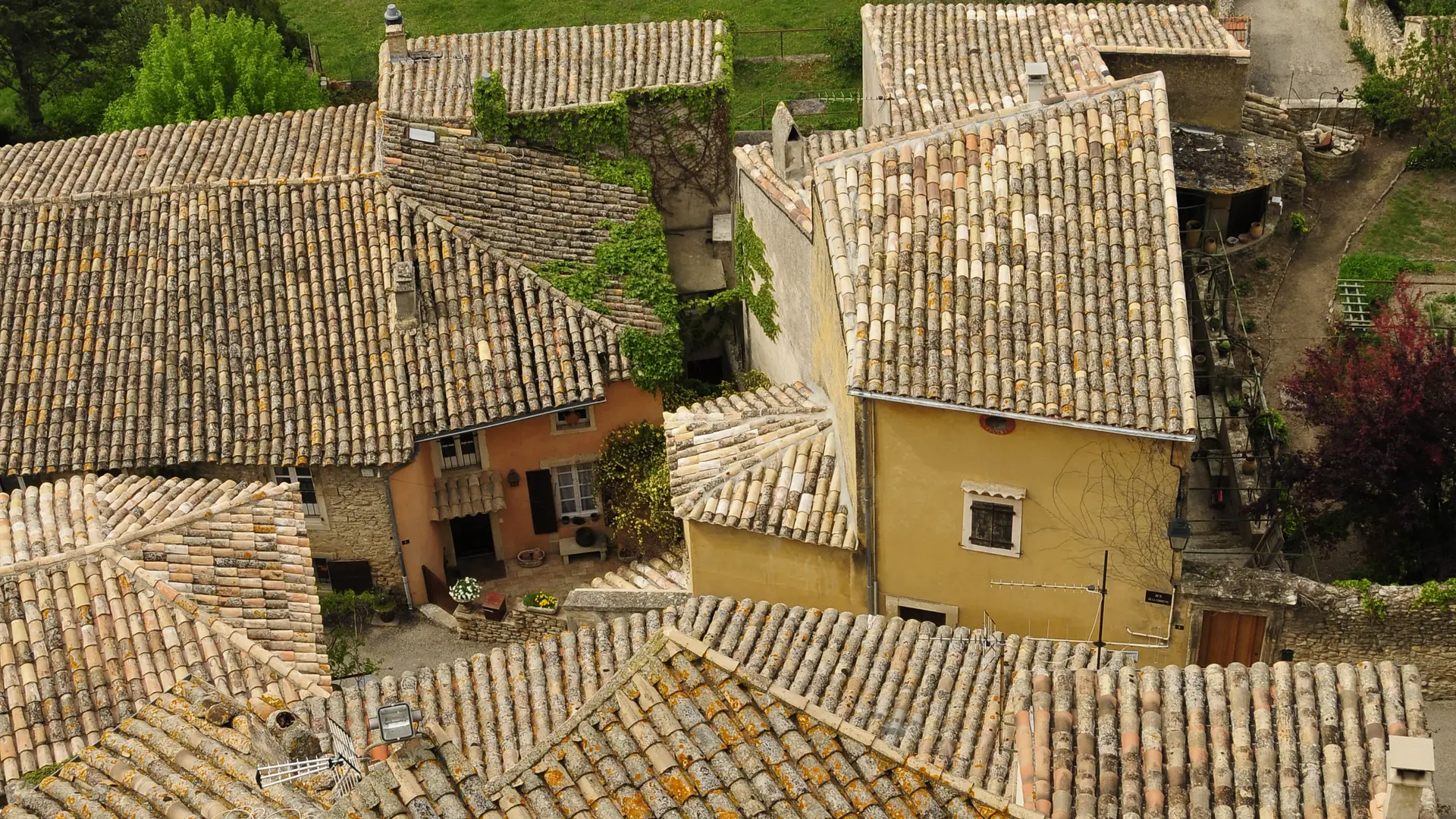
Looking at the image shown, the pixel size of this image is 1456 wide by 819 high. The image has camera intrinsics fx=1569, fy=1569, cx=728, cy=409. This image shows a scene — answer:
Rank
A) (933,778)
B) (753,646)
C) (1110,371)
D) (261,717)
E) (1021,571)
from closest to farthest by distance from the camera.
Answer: (933,778)
(261,717)
(753,646)
(1110,371)
(1021,571)

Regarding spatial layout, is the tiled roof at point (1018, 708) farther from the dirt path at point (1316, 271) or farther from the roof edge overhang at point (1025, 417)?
the dirt path at point (1316, 271)

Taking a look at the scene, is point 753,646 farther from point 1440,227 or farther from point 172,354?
point 1440,227

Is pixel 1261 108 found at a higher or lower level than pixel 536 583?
higher

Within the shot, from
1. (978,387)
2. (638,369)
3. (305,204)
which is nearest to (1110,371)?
(978,387)

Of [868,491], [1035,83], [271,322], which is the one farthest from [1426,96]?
[271,322]

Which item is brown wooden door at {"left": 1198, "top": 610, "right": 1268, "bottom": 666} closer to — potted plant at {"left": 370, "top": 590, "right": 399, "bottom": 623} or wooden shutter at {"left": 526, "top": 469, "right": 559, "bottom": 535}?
wooden shutter at {"left": 526, "top": 469, "right": 559, "bottom": 535}

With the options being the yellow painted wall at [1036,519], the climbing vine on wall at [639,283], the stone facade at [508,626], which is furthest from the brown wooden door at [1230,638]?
the stone facade at [508,626]

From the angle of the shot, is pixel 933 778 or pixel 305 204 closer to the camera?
pixel 933 778

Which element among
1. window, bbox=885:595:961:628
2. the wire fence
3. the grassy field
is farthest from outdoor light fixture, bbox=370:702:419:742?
the grassy field
